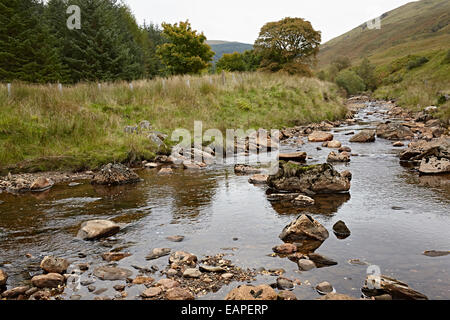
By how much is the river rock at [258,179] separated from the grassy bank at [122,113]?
5119 millimetres

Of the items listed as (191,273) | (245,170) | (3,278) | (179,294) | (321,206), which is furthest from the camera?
(245,170)

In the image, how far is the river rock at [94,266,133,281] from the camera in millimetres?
4602

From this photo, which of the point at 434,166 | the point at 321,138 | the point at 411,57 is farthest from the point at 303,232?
the point at 411,57

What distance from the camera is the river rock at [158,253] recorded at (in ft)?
17.1

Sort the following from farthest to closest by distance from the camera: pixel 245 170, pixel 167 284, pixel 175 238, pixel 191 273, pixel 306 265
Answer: pixel 245 170
pixel 175 238
pixel 306 265
pixel 191 273
pixel 167 284

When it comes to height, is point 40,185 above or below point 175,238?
above

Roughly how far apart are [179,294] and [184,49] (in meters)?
33.3

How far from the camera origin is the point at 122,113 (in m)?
16.0

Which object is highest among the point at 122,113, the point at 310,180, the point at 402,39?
the point at 402,39

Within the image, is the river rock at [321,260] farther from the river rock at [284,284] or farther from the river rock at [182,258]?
the river rock at [182,258]

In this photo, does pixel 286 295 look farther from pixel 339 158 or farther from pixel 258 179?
pixel 339 158

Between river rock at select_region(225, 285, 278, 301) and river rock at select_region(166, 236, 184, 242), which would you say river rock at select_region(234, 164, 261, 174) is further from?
river rock at select_region(225, 285, 278, 301)
